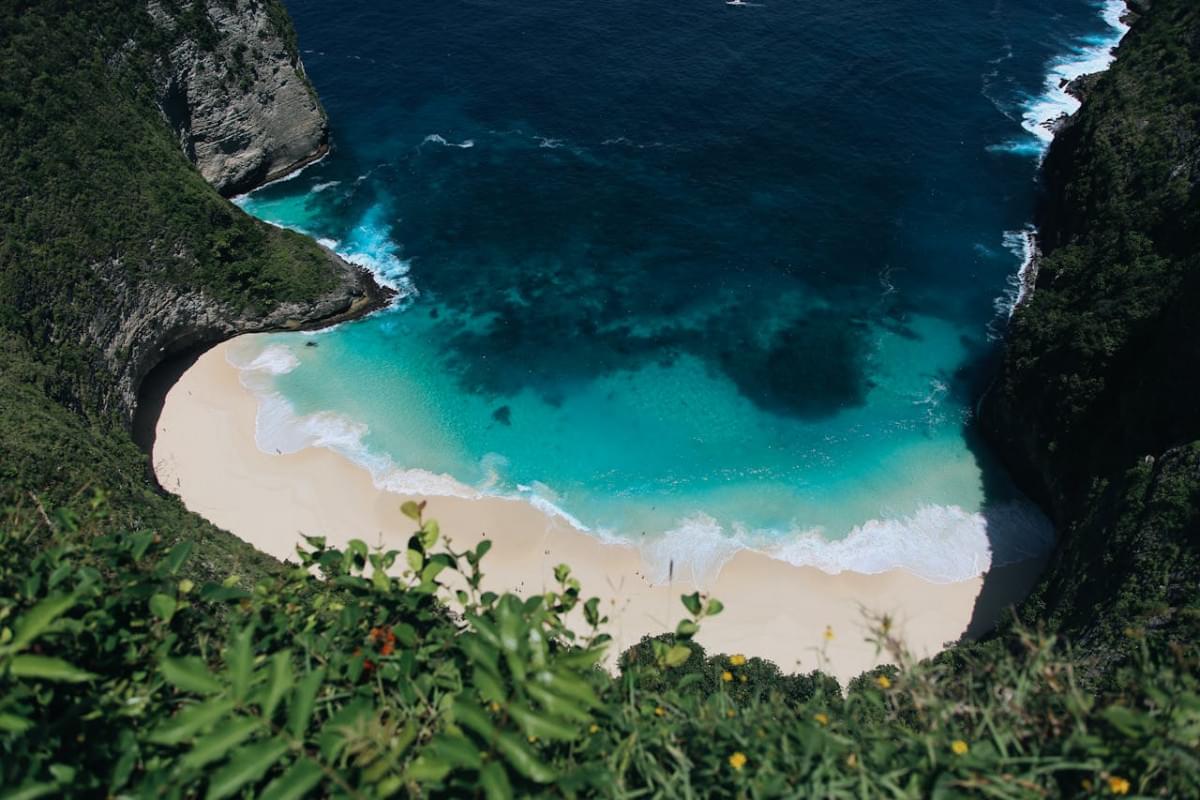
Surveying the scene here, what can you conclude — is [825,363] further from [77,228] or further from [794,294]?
[77,228]

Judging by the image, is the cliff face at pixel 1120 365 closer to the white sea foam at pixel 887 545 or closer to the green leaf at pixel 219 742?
the white sea foam at pixel 887 545

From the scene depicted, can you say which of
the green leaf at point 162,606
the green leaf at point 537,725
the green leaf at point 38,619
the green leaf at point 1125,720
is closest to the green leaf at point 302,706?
the green leaf at point 537,725

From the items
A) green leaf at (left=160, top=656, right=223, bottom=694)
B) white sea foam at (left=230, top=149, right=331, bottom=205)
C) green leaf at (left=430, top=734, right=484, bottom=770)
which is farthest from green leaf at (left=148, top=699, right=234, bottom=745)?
white sea foam at (left=230, top=149, right=331, bottom=205)

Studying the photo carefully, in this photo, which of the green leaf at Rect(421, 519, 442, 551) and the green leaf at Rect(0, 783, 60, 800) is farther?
the green leaf at Rect(421, 519, 442, 551)

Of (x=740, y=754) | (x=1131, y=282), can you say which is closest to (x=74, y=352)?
(x=740, y=754)

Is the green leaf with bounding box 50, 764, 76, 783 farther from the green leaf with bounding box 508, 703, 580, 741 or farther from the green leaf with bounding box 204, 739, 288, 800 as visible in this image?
the green leaf with bounding box 508, 703, 580, 741

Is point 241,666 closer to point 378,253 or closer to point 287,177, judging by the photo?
point 378,253
